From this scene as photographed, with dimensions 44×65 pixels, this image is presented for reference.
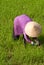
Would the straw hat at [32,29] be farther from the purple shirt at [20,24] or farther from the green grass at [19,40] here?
the green grass at [19,40]

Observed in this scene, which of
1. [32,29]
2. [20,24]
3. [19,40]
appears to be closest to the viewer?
[32,29]

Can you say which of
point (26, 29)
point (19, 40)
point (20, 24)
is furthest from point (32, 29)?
point (19, 40)

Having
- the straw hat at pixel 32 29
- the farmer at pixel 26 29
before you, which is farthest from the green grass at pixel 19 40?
the straw hat at pixel 32 29

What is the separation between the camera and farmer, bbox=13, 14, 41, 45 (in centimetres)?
271

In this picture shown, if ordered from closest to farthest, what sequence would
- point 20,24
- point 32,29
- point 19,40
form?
point 32,29
point 20,24
point 19,40

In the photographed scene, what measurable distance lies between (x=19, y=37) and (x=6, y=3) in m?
0.87

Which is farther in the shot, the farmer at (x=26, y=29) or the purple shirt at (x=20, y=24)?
the purple shirt at (x=20, y=24)

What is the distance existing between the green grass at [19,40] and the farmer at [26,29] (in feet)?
0.34

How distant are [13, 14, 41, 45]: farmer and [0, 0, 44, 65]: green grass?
4.1 inches

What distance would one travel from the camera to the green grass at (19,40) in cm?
299

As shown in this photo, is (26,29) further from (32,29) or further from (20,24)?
(20,24)

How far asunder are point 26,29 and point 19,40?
453 millimetres

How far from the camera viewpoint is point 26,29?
2766mm

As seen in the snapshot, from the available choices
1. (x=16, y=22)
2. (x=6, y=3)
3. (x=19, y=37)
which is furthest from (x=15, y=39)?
(x=6, y=3)
